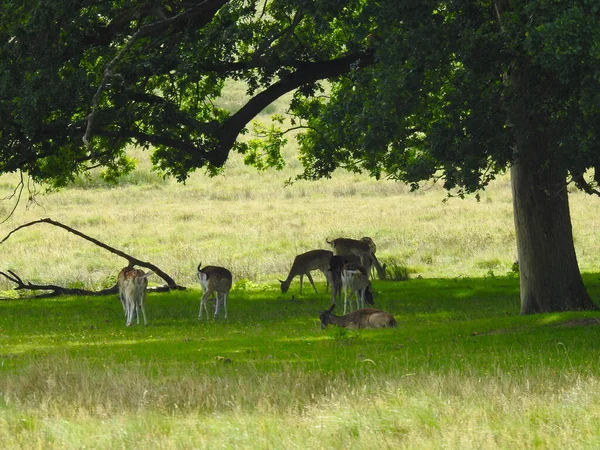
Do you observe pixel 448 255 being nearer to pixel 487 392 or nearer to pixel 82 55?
pixel 82 55

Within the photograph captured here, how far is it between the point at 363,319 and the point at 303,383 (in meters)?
7.86

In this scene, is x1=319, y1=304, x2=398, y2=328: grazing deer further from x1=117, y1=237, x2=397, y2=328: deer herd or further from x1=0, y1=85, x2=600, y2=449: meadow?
x1=0, y1=85, x2=600, y2=449: meadow

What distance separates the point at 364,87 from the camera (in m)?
20.7

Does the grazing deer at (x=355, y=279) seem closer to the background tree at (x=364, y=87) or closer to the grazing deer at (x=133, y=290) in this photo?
the background tree at (x=364, y=87)

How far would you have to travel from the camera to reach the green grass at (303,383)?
1142 cm

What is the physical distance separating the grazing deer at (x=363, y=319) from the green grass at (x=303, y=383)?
1.44ft

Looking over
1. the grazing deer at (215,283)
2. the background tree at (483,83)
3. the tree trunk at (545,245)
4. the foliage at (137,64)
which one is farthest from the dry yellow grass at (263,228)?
the background tree at (483,83)

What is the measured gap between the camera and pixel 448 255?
41875 mm

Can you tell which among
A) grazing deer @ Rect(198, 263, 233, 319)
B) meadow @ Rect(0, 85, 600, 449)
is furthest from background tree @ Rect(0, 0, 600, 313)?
grazing deer @ Rect(198, 263, 233, 319)

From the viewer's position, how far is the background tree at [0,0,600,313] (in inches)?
704

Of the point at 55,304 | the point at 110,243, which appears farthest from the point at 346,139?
the point at 110,243

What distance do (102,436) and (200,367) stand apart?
5.64 m

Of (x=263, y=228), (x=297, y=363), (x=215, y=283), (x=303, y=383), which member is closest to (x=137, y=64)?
(x=215, y=283)

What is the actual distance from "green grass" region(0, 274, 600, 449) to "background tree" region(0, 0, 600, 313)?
9.10 ft
